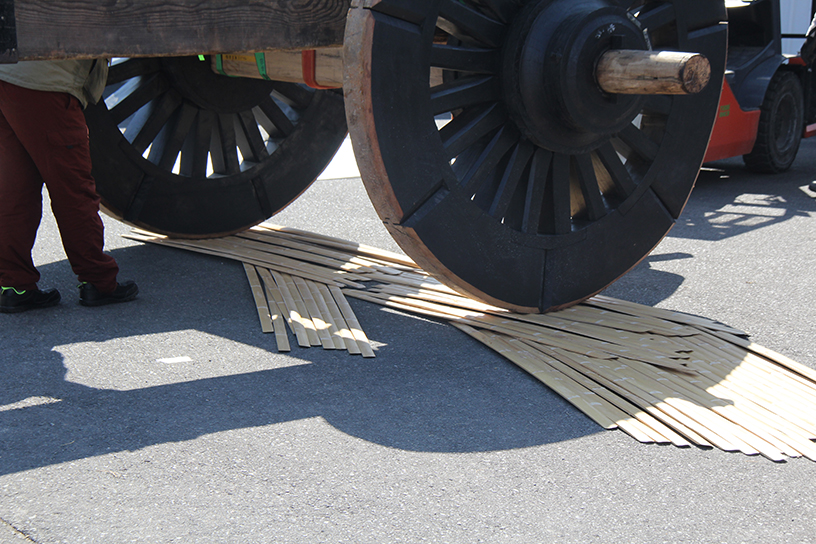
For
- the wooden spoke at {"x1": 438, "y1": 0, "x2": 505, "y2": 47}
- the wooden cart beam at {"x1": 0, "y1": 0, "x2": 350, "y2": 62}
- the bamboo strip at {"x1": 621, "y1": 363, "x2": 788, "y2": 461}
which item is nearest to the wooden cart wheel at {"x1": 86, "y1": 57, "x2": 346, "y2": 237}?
the wooden cart beam at {"x1": 0, "y1": 0, "x2": 350, "y2": 62}

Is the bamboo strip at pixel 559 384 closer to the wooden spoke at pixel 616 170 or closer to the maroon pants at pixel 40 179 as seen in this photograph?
the wooden spoke at pixel 616 170

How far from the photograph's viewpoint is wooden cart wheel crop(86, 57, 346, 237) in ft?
13.5

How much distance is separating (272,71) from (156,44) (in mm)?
990

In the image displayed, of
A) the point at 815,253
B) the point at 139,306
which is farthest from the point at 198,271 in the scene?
the point at 815,253

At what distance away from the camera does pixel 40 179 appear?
3.48 meters

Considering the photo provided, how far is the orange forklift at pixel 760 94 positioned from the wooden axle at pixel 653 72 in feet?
10.5

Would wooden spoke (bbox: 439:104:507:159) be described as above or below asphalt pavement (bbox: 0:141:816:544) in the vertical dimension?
above

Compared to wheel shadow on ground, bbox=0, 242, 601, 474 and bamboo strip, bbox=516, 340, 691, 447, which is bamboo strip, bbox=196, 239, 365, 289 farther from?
bamboo strip, bbox=516, 340, 691, 447

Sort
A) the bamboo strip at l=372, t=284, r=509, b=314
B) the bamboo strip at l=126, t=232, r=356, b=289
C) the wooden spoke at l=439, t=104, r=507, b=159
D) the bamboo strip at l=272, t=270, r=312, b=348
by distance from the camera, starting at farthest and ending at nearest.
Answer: the bamboo strip at l=126, t=232, r=356, b=289, the bamboo strip at l=372, t=284, r=509, b=314, the bamboo strip at l=272, t=270, r=312, b=348, the wooden spoke at l=439, t=104, r=507, b=159

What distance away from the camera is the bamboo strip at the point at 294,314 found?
3250 millimetres

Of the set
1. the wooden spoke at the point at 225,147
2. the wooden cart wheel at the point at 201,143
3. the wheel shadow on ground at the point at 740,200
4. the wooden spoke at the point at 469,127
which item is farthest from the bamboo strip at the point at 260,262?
the wheel shadow on ground at the point at 740,200

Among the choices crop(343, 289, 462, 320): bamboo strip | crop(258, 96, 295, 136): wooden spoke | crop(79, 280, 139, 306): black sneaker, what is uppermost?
crop(258, 96, 295, 136): wooden spoke

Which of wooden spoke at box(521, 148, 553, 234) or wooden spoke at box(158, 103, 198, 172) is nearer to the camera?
wooden spoke at box(521, 148, 553, 234)

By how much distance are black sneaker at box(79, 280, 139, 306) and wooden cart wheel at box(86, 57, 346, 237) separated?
595mm
